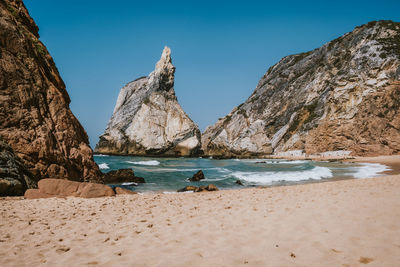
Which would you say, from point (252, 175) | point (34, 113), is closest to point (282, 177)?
point (252, 175)

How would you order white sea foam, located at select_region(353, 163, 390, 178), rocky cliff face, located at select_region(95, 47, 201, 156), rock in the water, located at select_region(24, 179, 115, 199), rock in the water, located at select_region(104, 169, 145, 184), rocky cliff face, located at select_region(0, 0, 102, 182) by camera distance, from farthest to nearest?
rocky cliff face, located at select_region(95, 47, 201, 156) < white sea foam, located at select_region(353, 163, 390, 178) < rock in the water, located at select_region(104, 169, 145, 184) < rocky cliff face, located at select_region(0, 0, 102, 182) < rock in the water, located at select_region(24, 179, 115, 199)

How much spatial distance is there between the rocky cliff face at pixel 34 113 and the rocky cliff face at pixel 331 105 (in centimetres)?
4696

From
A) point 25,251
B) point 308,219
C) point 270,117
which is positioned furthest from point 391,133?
point 25,251

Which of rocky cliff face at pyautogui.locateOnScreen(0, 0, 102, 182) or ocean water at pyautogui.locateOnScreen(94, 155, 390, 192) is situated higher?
rocky cliff face at pyautogui.locateOnScreen(0, 0, 102, 182)

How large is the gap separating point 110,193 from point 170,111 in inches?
2562

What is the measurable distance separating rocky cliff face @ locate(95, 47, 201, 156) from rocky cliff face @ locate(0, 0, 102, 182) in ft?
187

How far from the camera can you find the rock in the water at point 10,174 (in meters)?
8.24

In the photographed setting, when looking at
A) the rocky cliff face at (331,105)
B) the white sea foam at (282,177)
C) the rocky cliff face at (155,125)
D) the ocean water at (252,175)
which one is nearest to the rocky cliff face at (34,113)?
the ocean water at (252,175)

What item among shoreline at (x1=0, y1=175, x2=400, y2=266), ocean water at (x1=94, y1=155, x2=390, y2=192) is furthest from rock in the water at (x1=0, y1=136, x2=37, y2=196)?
ocean water at (x1=94, y1=155, x2=390, y2=192)

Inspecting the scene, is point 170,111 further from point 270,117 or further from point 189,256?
point 189,256

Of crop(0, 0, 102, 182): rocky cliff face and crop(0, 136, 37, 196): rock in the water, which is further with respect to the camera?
crop(0, 0, 102, 182): rocky cliff face

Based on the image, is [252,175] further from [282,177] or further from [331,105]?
[331,105]

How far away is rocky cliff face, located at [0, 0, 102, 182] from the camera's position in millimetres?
9953

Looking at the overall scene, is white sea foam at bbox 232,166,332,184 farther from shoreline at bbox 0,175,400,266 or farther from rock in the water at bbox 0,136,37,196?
rock in the water at bbox 0,136,37,196
